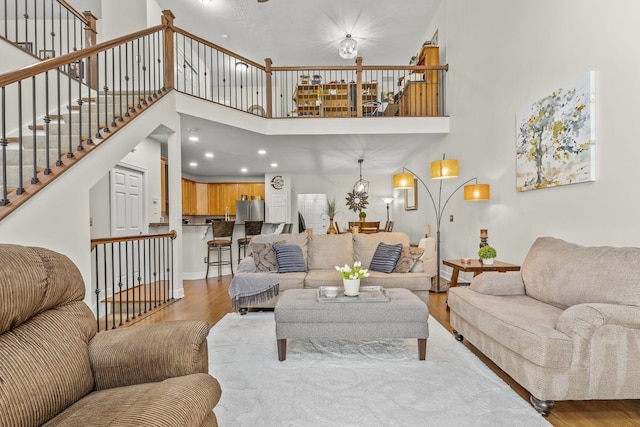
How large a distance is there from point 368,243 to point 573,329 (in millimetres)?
2662

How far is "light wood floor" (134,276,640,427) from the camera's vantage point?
1.71 m

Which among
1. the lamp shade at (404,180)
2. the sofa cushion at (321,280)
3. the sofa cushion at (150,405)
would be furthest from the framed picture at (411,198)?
the sofa cushion at (150,405)

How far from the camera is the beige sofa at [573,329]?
1.68 m

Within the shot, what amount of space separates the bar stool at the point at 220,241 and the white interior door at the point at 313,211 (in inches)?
166

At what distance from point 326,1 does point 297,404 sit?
658 cm

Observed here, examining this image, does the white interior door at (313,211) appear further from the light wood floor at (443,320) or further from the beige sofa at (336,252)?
the beige sofa at (336,252)

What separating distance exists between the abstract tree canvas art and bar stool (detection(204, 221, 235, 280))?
14.3ft

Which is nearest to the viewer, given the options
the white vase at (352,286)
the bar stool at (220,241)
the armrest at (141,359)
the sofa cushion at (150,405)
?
the sofa cushion at (150,405)

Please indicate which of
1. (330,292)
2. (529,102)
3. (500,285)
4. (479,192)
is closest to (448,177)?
(479,192)

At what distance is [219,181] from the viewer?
391 inches

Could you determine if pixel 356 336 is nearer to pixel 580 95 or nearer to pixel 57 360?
pixel 57 360

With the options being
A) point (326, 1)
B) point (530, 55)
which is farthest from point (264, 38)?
point (530, 55)

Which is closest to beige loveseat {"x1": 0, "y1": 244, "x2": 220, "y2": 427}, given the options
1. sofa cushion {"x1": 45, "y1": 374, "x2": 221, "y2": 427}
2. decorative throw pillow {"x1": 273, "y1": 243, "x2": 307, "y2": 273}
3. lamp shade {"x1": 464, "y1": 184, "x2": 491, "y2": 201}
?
sofa cushion {"x1": 45, "y1": 374, "x2": 221, "y2": 427}

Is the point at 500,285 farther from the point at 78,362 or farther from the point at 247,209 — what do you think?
the point at 247,209
